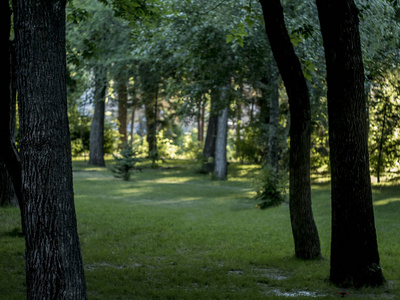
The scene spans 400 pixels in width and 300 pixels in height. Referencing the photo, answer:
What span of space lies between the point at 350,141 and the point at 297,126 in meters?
1.70

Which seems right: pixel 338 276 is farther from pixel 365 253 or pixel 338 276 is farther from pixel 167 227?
pixel 167 227

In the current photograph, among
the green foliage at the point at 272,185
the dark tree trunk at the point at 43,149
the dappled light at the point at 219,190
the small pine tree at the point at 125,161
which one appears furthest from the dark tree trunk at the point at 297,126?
the small pine tree at the point at 125,161

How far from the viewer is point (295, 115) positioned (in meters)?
7.88

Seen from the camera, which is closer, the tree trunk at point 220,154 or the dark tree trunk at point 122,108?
the tree trunk at point 220,154

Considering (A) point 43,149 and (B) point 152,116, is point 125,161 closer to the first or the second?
(B) point 152,116

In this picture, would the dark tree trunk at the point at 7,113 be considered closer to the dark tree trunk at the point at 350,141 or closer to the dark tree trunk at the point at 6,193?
the dark tree trunk at the point at 6,193

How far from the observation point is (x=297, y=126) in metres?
7.92

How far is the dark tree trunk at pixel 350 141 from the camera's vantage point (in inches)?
245

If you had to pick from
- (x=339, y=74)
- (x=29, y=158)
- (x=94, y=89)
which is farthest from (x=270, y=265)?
(x=94, y=89)

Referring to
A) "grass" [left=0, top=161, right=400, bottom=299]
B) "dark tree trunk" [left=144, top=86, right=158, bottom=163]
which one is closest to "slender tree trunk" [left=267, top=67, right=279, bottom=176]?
"grass" [left=0, top=161, right=400, bottom=299]

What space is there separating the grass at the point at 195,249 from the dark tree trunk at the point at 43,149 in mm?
1400

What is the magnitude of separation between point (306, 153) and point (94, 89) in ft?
84.3

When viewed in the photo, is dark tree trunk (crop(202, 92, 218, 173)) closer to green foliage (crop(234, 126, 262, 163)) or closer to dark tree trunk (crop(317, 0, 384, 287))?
green foliage (crop(234, 126, 262, 163))

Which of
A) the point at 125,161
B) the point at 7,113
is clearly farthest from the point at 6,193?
the point at 125,161
